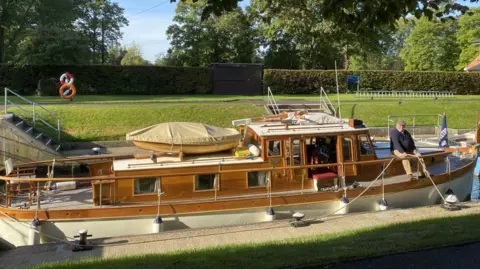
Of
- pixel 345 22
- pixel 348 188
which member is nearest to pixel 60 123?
pixel 348 188

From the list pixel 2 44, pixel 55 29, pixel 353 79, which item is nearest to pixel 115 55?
pixel 2 44

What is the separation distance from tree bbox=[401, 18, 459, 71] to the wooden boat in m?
59.0

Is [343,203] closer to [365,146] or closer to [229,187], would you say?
[365,146]

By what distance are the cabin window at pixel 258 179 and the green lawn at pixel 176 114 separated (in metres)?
11.7

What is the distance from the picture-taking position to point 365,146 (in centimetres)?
1096

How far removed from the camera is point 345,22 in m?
6.04

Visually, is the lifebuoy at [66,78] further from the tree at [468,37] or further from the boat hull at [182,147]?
the tree at [468,37]

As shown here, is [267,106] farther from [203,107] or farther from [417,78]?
[417,78]

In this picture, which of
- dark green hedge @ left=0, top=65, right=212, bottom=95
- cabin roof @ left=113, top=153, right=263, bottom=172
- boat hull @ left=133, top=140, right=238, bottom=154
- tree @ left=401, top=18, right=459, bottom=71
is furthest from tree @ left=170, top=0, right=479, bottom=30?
tree @ left=401, top=18, right=459, bottom=71

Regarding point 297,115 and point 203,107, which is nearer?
point 297,115

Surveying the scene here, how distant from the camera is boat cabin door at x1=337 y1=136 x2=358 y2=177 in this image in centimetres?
1051

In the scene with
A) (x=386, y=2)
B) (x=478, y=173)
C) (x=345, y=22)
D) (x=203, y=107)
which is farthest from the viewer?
(x=203, y=107)

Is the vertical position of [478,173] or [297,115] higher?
[297,115]

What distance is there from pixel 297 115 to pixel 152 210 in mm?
4620
